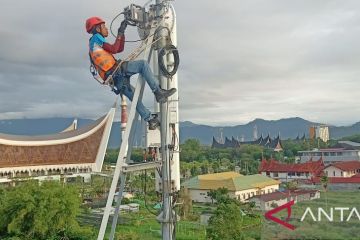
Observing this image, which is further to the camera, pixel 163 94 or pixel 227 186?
pixel 227 186

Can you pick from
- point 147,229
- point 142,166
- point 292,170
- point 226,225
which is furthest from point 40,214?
point 292,170

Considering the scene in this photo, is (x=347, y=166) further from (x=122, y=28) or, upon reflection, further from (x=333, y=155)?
(x=122, y=28)

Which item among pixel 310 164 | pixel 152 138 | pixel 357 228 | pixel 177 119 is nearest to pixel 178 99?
pixel 177 119

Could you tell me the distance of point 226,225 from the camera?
731 inches

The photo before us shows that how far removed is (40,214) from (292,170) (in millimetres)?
35755

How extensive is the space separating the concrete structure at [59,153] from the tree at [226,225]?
33.5 meters

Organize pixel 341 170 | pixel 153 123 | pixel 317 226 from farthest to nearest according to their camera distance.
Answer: pixel 341 170
pixel 317 226
pixel 153 123

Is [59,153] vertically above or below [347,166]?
above

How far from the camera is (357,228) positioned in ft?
35.2

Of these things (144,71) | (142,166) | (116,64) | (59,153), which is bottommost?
(142,166)

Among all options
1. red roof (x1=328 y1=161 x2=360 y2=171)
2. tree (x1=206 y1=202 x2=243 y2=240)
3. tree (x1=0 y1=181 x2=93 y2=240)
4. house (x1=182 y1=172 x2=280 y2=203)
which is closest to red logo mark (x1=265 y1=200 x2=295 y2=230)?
tree (x1=206 y1=202 x2=243 y2=240)

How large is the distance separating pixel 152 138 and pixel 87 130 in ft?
152

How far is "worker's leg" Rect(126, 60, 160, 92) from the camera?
29.4ft

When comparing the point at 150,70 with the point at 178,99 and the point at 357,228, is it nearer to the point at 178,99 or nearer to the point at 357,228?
the point at 178,99
